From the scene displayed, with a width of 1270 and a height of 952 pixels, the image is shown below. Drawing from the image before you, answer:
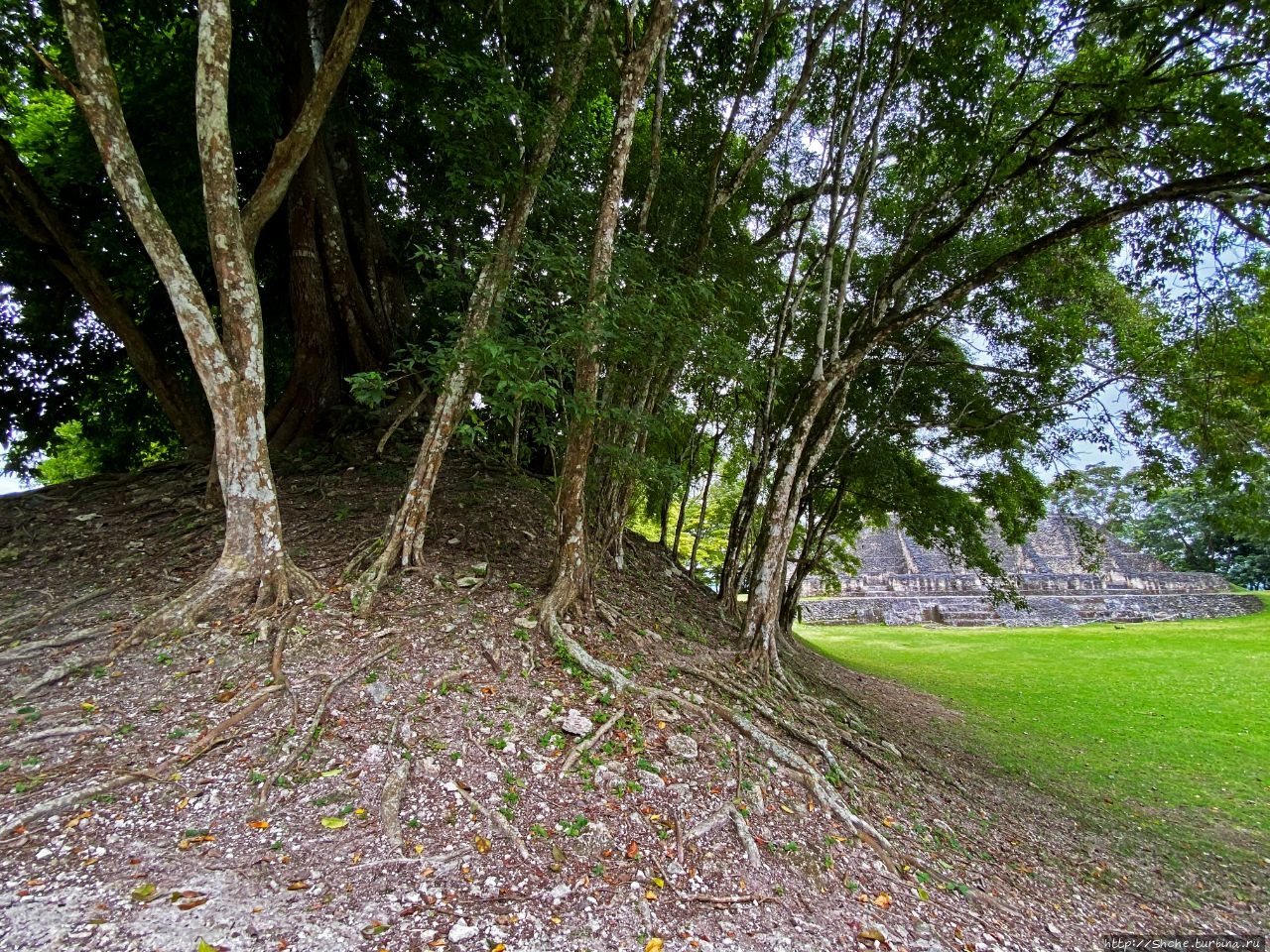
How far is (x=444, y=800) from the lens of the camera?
10.5 ft

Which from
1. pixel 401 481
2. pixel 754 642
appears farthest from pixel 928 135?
pixel 401 481

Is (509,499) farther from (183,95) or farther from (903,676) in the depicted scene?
(903,676)

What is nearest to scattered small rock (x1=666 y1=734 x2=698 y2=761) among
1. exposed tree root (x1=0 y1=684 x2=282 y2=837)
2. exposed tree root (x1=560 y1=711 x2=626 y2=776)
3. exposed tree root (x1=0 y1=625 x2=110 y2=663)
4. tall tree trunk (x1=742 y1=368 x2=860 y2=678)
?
exposed tree root (x1=560 y1=711 x2=626 y2=776)

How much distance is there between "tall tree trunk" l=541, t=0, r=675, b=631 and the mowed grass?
6185 millimetres

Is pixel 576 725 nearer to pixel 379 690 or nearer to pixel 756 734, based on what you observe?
pixel 379 690

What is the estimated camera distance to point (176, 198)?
6844 millimetres

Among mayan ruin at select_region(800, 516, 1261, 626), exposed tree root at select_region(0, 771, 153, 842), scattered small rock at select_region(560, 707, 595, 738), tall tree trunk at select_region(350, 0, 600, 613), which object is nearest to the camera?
exposed tree root at select_region(0, 771, 153, 842)

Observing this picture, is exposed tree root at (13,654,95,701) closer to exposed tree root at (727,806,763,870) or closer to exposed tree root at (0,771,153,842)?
exposed tree root at (0,771,153,842)

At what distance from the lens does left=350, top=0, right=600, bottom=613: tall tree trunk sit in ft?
16.5

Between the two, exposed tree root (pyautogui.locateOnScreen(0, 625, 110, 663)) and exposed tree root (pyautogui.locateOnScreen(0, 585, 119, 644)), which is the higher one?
exposed tree root (pyautogui.locateOnScreen(0, 585, 119, 644))

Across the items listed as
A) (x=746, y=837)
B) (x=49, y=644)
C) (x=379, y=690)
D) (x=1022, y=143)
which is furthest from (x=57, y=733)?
(x=1022, y=143)

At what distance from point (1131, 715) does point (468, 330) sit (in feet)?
40.0

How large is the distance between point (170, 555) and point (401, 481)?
8.40 ft

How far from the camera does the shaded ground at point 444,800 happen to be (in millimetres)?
2533
